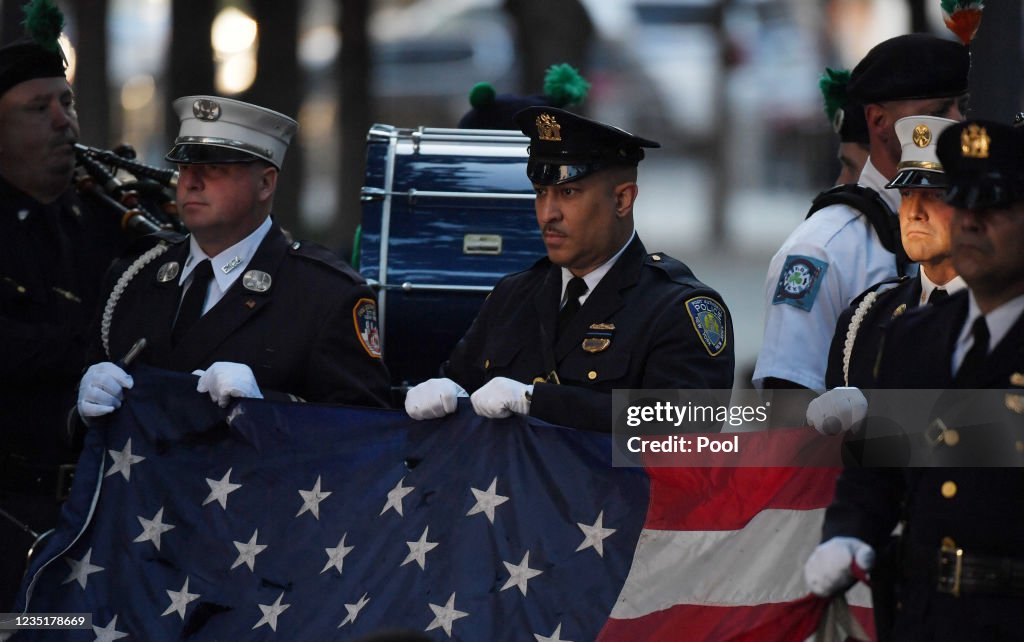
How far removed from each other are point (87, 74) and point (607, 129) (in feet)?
46.7

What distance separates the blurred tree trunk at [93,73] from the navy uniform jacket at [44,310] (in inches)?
461

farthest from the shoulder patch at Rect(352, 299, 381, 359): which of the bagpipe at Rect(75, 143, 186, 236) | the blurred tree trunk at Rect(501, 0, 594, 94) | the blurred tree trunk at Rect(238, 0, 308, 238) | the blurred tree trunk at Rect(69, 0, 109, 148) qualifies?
the blurred tree trunk at Rect(69, 0, 109, 148)

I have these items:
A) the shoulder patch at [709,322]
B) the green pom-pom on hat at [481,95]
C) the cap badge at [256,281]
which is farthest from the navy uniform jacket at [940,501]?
the green pom-pom on hat at [481,95]

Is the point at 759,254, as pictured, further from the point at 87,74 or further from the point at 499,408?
the point at 499,408

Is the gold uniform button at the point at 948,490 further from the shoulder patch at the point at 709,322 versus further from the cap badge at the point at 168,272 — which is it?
the cap badge at the point at 168,272

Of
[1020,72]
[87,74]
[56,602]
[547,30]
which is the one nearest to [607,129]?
[1020,72]

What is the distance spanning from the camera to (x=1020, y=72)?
6.08m

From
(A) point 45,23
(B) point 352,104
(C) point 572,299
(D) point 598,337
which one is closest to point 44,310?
(A) point 45,23

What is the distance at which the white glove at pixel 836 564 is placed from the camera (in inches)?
171

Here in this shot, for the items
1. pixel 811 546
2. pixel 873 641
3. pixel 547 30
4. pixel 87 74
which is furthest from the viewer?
pixel 87 74

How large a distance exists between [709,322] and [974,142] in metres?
1.50

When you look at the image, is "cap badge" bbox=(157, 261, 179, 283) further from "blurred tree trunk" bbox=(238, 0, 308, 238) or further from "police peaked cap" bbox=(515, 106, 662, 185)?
"blurred tree trunk" bbox=(238, 0, 308, 238)

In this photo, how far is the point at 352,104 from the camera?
1925cm

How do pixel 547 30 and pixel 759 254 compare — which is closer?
pixel 547 30
